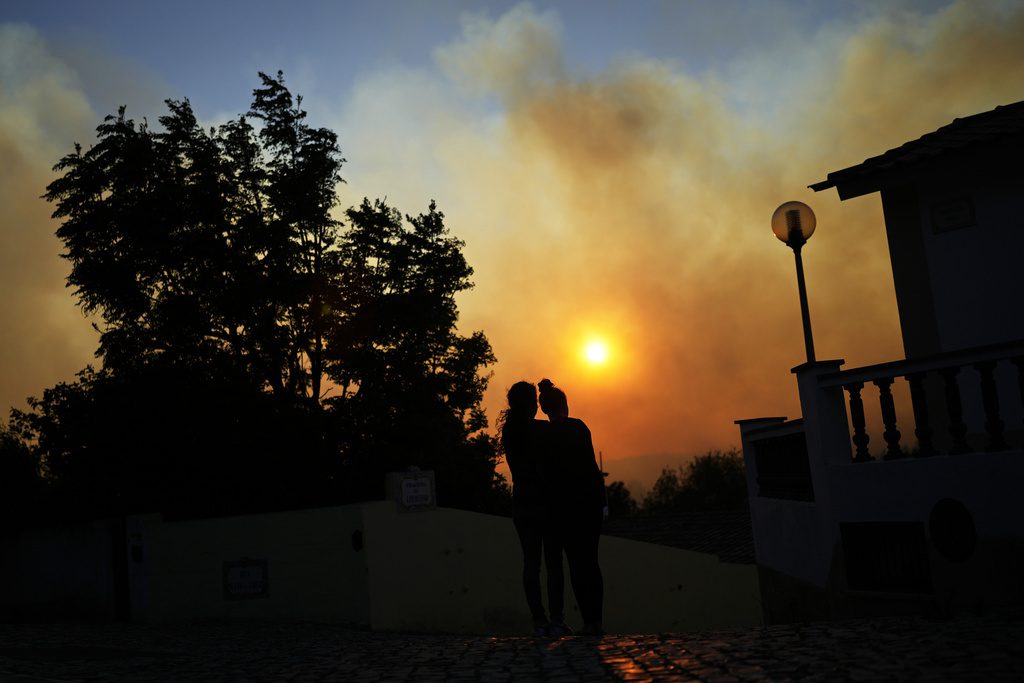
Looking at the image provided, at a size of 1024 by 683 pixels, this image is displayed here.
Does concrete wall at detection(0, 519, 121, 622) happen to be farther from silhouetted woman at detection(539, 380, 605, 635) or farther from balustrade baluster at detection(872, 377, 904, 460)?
balustrade baluster at detection(872, 377, 904, 460)

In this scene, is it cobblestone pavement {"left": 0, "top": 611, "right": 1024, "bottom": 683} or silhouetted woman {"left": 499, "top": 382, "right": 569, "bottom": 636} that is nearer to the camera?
cobblestone pavement {"left": 0, "top": 611, "right": 1024, "bottom": 683}

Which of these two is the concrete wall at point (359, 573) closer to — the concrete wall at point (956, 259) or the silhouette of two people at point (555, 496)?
the silhouette of two people at point (555, 496)

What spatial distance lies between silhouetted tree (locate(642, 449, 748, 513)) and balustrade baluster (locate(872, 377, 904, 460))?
266 feet

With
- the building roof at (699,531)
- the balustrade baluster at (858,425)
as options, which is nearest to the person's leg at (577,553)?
the balustrade baluster at (858,425)

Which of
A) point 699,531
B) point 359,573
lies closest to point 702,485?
point 699,531

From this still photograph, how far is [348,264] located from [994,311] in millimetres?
20139

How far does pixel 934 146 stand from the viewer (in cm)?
1113

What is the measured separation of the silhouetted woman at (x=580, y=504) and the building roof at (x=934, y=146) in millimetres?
6086

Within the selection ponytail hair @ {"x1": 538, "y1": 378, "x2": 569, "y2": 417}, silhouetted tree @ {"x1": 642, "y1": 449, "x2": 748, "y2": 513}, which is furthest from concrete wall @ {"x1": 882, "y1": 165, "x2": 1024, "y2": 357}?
silhouetted tree @ {"x1": 642, "y1": 449, "x2": 748, "y2": 513}

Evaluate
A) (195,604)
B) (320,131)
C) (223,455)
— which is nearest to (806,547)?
(195,604)

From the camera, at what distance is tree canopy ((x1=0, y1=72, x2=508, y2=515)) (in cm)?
2342

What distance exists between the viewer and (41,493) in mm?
22891

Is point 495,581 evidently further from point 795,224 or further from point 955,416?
point 955,416

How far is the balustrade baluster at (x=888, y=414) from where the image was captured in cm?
859
